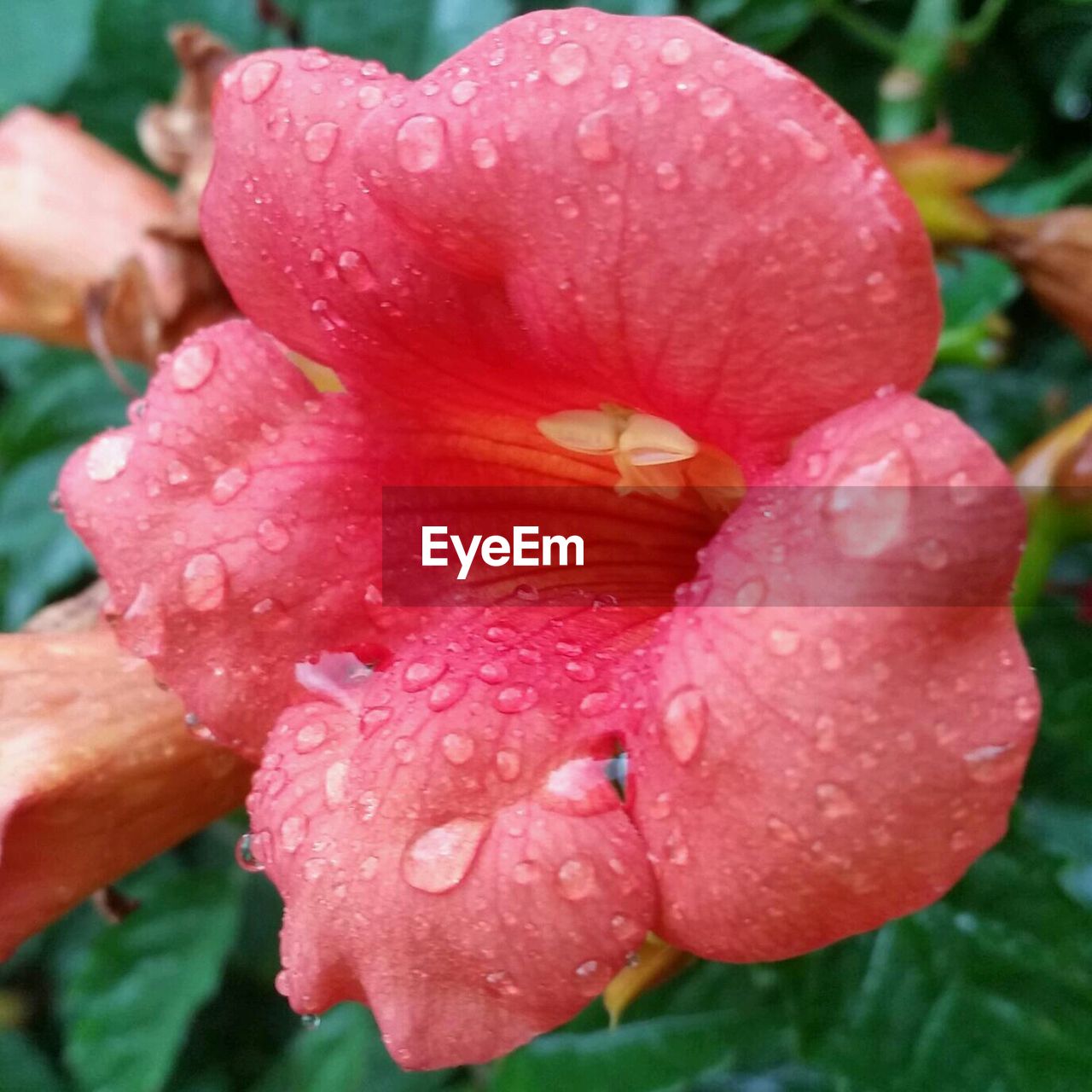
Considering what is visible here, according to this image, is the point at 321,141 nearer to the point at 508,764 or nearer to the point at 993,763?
Result: the point at 508,764

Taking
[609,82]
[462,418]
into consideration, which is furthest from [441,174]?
[462,418]

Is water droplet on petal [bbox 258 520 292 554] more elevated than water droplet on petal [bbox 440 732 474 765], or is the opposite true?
water droplet on petal [bbox 258 520 292 554]

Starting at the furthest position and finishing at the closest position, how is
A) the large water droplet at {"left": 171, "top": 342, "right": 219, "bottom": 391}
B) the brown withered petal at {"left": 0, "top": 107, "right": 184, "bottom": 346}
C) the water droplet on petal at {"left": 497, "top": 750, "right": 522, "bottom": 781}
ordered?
the brown withered petal at {"left": 0, "top": 107, "right": 184, "bottom": 346} → the large water droplet at {"left": 171, "top": 342, "right": 219, "bottom": 391} → the water droplet on petal at {"left": 497, "top": 750, "right": 522, "bottom": 781}

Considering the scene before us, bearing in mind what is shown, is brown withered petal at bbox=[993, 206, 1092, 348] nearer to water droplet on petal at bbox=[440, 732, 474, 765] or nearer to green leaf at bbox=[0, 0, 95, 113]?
water droplet on petal at bbox=[440, 732, 474, 765]

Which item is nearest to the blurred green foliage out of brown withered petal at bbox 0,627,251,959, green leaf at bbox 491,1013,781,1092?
green leaf at bbox 491,1013,781,1092

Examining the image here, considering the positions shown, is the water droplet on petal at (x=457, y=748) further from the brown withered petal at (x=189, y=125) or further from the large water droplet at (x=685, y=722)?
the brown withered petal at (x=189, y=125)

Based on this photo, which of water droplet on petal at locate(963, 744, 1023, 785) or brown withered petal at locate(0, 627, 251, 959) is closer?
water droplet on petal at locate(963, 744, 1023, 785)
